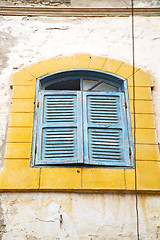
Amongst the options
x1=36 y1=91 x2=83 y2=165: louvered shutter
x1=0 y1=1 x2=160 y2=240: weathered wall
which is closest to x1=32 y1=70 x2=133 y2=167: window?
x1=36 y1=91 x2=83 y2=165: louvered shutter

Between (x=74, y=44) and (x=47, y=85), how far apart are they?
0.88m

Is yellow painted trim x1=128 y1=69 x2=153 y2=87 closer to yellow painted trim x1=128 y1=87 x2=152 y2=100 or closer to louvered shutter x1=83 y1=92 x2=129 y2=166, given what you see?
yellow painted trim x1=128 y1=87 x2=152 y2=100

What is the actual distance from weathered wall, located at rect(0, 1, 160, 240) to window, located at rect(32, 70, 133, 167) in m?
0.43

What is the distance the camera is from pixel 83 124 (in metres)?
4.13

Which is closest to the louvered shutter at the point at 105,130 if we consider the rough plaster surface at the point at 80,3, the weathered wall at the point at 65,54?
the weathered wall at the point at 65,54

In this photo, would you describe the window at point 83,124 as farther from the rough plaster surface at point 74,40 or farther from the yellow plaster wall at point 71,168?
the rough plaster surface at point 74,40

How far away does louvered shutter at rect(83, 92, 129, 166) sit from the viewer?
12.8 feet

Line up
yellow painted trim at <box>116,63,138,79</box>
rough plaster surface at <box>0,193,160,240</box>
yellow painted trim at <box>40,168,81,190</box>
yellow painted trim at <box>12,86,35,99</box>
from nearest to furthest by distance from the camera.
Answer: rough plaster surface at <box>0,193,160,240</box> < yellow painted trim at <box>40,168,81,190</box> < yellow painted trim at <box>12,86,35,99</box> < yellow painted trim at <box>116,63,138,79</box>

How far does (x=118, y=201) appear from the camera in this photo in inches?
141

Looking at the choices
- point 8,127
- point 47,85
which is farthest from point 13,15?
point 8,127

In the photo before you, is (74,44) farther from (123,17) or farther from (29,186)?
(29,186)

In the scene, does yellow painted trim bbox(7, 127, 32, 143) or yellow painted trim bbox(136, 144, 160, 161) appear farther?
yellow painted trim bbox(7, 127, 32, 143)

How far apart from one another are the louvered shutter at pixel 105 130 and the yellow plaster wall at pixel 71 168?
15 cm

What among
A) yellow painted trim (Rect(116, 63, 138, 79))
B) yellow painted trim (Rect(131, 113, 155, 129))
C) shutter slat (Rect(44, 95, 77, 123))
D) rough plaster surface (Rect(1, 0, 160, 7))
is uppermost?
rough plaster surface (Rect(1, 0, 160, 7))
